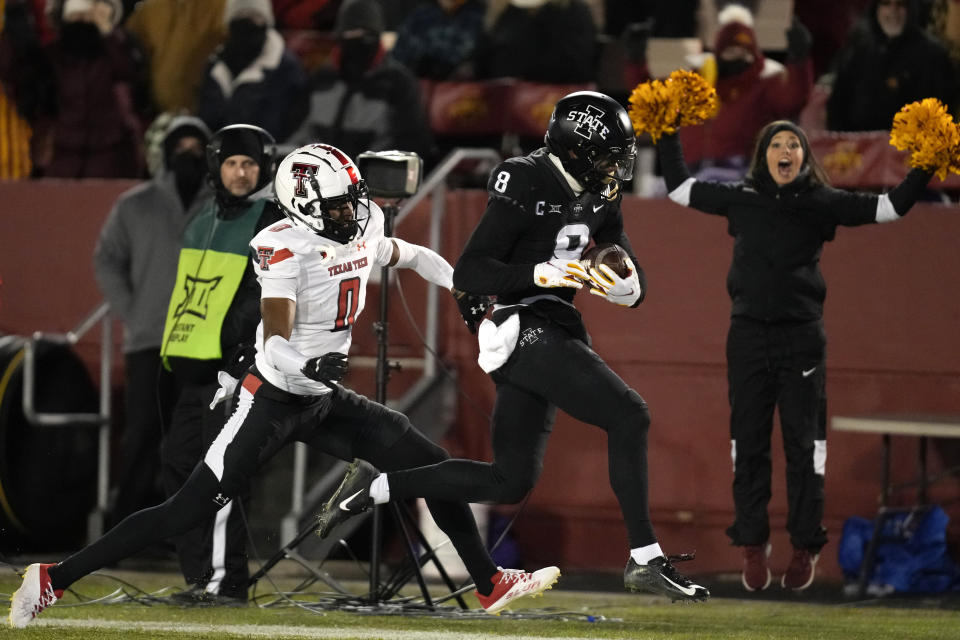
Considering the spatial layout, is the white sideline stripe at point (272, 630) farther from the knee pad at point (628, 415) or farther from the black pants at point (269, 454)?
the knee pad at point (628, 415)

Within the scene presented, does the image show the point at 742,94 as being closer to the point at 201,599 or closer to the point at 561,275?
the point at 561,275

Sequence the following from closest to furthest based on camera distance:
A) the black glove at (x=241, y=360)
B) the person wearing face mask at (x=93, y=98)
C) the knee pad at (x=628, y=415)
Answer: the knee pad at (x=628, y=415) < the black glove at (x=241, y=360) < the person wearing face mask at (x=93, y=98)

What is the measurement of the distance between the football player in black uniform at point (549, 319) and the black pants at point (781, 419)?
5.49 ft

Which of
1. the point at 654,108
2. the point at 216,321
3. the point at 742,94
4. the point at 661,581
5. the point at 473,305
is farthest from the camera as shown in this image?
the point at 742,94

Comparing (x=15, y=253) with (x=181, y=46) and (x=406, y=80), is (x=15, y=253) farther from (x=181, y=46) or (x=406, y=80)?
(x=406, y=80)

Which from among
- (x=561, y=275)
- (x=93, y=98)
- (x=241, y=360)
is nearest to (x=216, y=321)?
(x=241, y=360)

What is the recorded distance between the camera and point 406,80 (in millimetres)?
9977

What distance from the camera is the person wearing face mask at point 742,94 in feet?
32.0

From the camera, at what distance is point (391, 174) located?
7777 mm

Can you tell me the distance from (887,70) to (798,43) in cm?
58

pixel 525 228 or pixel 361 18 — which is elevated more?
pixel 361 18

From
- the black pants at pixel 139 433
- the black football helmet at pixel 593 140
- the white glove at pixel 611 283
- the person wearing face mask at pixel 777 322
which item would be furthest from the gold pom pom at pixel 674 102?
the black pants at pixel 139 433

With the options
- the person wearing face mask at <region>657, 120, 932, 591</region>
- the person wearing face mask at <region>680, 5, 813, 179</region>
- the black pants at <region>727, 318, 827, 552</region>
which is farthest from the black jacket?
the person wearing face mask at <region>680, 5, 813, 179</region>

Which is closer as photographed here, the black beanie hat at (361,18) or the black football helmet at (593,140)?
the black football helmet at (593,140)
